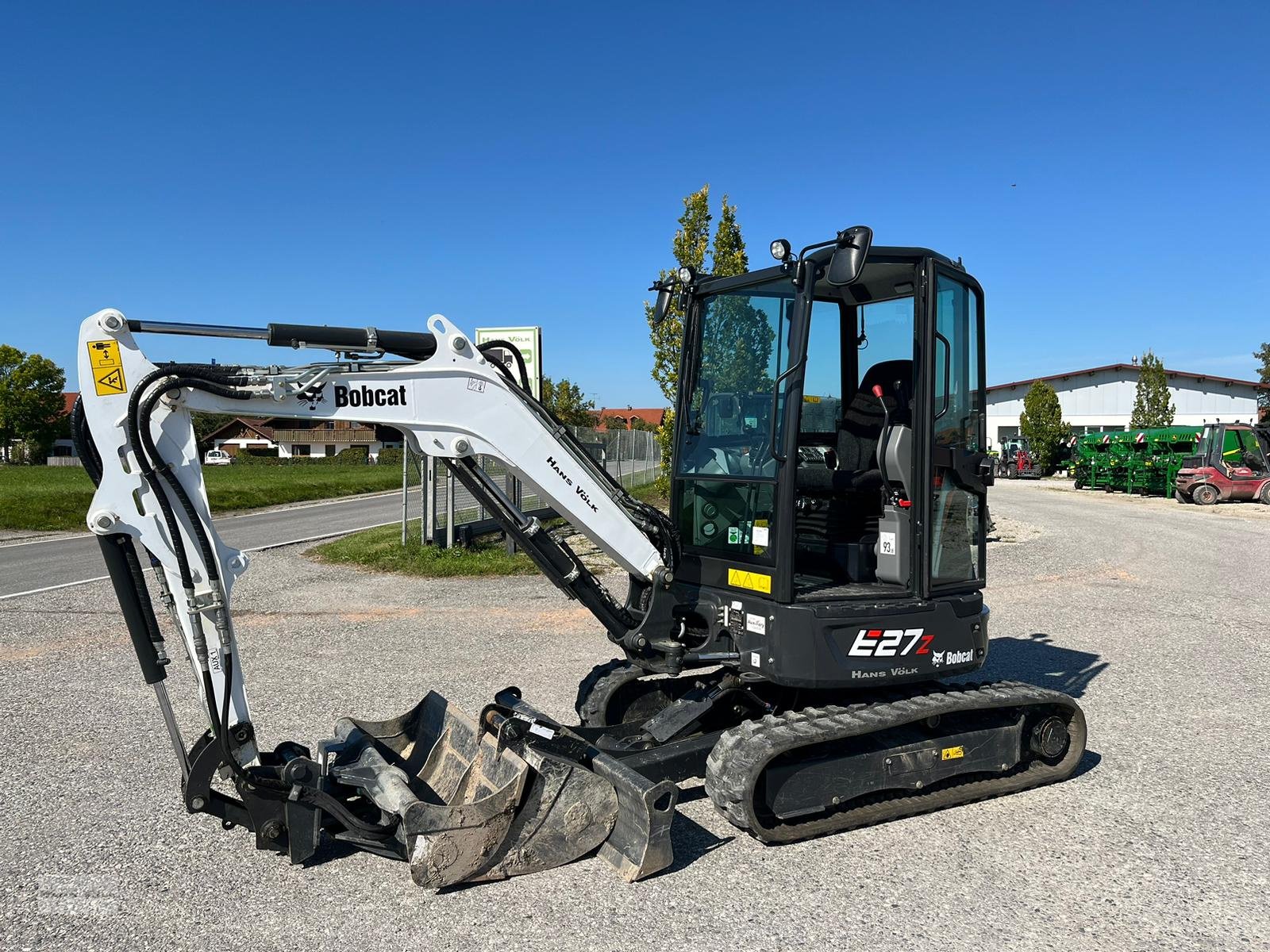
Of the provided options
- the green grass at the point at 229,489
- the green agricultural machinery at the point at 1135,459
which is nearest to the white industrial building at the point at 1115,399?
the green agricultural machinery at the point at 1135,459

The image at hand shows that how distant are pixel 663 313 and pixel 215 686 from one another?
10.4 feet

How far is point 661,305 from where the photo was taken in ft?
18.7

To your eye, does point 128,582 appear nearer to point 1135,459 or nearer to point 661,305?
point 661,305

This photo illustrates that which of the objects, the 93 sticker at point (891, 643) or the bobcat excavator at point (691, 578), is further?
the 93 sticker at point (891, 643)

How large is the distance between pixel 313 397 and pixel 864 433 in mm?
3149

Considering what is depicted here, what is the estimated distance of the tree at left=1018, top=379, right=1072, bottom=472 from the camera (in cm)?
4628

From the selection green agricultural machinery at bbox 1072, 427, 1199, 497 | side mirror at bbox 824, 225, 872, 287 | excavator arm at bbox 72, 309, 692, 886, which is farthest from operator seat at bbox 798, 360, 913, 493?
green agricultural machinery at bbox 1072, 427, 1199, 497

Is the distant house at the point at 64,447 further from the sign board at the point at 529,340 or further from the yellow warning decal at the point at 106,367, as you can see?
the yellow warning decal at the point at 106,367

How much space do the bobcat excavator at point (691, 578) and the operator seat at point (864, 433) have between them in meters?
0.02

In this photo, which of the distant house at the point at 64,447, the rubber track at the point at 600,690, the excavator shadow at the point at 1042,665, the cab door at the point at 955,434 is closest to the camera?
the cab door at the point at 955,434

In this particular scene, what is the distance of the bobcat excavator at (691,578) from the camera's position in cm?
409

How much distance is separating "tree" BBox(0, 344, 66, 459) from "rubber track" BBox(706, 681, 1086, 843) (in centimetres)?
8878

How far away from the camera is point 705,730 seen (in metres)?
5.75

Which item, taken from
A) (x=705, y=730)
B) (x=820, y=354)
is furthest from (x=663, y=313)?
(x=705, y=730)
